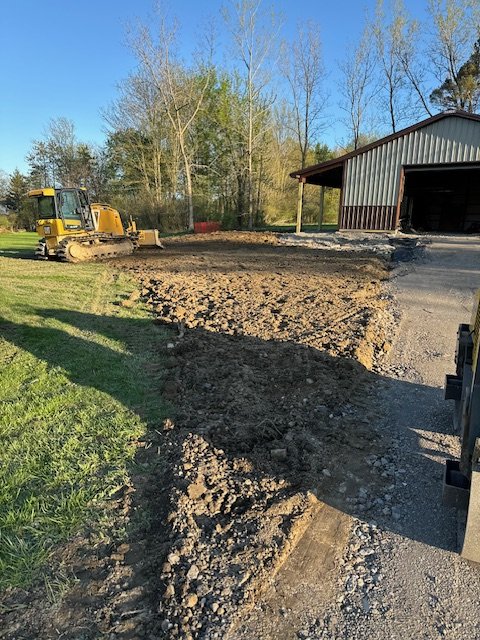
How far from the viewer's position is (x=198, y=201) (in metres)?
39.2

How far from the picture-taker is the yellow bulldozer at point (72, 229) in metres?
16.6

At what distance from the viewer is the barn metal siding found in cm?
1895

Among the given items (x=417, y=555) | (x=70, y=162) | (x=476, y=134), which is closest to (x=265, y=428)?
(x=417, y=555)

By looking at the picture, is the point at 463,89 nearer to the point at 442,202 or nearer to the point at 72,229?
the point at 442,202

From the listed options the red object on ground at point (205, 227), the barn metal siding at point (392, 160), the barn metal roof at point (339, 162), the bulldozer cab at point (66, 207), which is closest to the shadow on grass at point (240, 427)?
the bulldozer cab at point (66, 207)

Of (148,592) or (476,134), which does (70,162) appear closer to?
(476,134)

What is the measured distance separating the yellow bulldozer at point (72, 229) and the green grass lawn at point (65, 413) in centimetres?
768

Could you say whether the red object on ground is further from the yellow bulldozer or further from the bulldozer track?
the yellow bulldozer

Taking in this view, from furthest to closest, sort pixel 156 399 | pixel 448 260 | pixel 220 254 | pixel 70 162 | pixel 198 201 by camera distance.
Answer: pixel 70 162 → pixel 198 201 → pixel 220 254 → pixel 448 260 → pixel 156 399

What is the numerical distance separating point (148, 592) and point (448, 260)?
1437 cm

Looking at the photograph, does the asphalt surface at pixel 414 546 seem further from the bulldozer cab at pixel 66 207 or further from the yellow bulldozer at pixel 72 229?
the bulldozer cab at pixel 66 207

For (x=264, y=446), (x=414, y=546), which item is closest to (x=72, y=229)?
(x=264, y=446)

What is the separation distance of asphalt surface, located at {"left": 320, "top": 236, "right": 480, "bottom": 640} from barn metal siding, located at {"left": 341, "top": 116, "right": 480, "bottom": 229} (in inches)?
631

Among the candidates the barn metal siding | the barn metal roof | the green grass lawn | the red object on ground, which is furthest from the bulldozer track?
the red object on ground
